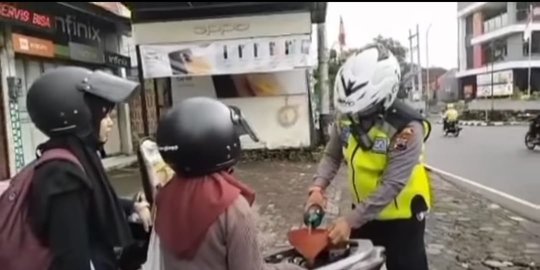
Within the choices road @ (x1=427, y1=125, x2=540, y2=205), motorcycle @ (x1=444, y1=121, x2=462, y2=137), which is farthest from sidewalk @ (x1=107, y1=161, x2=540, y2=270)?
motorcycle @ (x1=444, y1=121, x2=462, y2=137)

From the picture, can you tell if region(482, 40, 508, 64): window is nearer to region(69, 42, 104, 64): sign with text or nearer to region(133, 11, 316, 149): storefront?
region(133, 11, 316, 149): storefront

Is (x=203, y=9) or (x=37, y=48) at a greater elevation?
(x=203, y=9)

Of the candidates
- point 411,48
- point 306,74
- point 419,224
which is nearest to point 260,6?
point 306,74

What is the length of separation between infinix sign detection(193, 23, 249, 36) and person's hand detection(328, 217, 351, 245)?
38.1 ft

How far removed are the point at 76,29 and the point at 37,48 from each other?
7.47 ft

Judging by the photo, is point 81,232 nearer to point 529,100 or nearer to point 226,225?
point 226,225

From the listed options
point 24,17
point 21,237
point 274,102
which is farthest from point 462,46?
point 21,237

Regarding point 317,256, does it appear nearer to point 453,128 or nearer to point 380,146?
point 380,146

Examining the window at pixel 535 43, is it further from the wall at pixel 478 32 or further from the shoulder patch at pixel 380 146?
the shoulder patch at pixel 380 146

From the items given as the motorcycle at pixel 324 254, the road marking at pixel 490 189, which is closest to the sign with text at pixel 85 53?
the road marking at pixel 490 189

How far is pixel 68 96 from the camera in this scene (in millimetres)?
2182

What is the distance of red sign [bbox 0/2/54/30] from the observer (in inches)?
434

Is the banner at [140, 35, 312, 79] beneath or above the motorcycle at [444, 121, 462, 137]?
above

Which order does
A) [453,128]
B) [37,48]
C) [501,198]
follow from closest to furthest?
[501,198] < [37,48] < [453,128]
